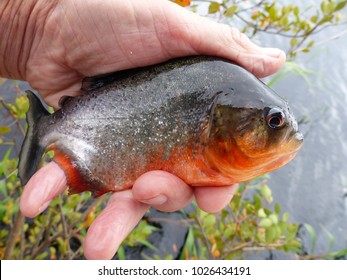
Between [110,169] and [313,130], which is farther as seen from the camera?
[313,130]

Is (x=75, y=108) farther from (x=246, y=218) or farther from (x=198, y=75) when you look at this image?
(x=246, y=218)

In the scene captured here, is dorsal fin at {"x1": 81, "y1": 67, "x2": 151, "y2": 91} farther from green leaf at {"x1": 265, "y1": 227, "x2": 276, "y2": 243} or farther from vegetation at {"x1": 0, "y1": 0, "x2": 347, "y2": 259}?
green leaf at {"x1": 265, "y1": 227, "x2": 276, "y2": 243}

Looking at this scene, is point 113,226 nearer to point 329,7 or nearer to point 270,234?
point 270,234

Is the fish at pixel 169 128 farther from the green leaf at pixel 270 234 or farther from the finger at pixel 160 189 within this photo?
the green leaf at pixel 270 234

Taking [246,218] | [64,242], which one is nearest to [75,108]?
[64,242]

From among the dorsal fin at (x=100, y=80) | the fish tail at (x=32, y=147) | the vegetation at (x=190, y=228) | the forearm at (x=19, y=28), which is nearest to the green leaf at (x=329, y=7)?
the vegetation at (x=190, y=228)

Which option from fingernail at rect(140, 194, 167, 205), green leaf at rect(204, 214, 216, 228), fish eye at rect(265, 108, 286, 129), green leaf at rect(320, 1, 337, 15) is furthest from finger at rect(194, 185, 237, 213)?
green leaf at rect(320, 1, 337, 15)
